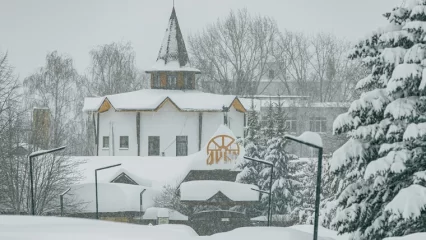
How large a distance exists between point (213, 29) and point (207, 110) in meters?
23.4

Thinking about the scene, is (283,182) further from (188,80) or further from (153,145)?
(188,80)

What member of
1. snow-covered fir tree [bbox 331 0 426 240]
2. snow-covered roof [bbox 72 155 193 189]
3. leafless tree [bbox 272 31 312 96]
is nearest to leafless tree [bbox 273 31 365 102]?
leafless tree [bbox 272 31 312 96]

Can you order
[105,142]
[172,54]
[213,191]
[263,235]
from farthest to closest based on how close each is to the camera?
Answer: 1. [172,54]
2. [105,142]
3. [213,191]
4. [263,235]

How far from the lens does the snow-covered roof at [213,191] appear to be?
38.2m

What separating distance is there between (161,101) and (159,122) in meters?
1.73

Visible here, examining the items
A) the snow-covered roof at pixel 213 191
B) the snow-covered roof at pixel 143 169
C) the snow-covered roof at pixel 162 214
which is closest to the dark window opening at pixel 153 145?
the snow-covered roof at pixel 143 169

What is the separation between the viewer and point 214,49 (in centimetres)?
7562

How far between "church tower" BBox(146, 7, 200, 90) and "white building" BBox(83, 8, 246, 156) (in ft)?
4.02

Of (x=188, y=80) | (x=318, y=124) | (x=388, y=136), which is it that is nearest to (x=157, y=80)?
(x=188, y=80)

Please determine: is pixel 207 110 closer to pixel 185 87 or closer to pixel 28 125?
pixel 185 87

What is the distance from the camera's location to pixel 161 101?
56.4 meters

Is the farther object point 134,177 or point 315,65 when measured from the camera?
point 315,65

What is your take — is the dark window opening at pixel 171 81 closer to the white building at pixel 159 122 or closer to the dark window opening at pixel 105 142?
the white building at pixel 159 122

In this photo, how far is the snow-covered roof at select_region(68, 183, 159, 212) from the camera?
3984 centimetres
